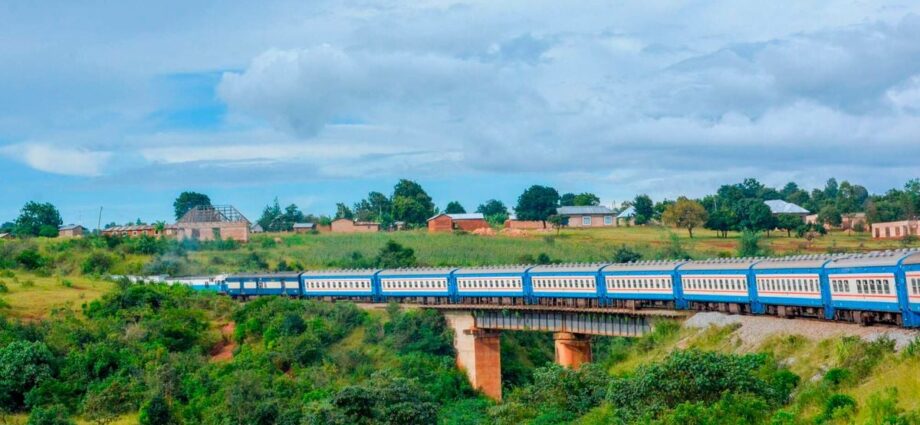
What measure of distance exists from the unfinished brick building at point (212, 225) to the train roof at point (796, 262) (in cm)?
8149

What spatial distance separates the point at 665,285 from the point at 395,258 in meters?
38.7

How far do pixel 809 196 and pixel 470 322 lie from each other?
356ft

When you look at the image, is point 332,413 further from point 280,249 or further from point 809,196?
point 809,196

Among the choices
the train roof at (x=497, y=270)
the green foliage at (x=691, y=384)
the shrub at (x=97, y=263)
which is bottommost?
the green foliage at (x=691, y=384)

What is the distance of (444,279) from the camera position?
209ft

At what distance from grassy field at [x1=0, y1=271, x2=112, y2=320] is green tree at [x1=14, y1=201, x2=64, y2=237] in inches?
1754

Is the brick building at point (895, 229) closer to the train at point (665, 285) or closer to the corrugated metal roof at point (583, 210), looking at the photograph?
the corrugated metal roof at point (583, 210)

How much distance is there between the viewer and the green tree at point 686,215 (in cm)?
11406

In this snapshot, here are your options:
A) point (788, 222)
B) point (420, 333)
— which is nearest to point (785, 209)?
point (788, 222)

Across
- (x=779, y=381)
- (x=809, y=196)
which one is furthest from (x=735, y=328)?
(x=809, y=196)

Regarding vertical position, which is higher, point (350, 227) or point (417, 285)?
point (350, 227)

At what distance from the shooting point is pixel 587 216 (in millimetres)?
133125

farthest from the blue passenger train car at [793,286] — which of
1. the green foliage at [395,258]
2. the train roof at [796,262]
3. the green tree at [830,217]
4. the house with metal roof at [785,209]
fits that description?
the house with metal roof at [785,209]

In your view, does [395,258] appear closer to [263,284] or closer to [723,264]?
[263,284]
